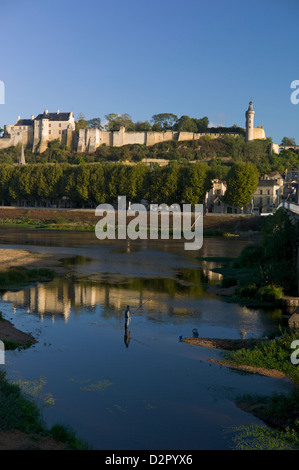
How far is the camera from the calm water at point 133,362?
11.1 metres

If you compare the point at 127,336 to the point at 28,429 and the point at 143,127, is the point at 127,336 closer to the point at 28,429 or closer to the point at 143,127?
the point at 28,429

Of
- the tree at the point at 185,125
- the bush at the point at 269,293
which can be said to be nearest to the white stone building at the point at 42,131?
the tree at the point at 185,125

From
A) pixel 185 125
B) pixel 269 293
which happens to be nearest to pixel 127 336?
pixel 269 293

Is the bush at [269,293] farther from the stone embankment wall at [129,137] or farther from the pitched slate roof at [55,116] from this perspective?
the pitched slate roof at [55,116]

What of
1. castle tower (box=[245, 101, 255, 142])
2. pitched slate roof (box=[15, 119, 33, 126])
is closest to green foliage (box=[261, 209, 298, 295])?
castle tower (box=[245, 101, 255, 142])

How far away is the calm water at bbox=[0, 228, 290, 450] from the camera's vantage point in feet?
36.4

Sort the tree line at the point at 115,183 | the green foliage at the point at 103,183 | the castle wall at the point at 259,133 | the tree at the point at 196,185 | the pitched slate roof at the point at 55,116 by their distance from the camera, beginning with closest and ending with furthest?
1. the tree line at the point at 115,183
2. the tree at the point at 196,185
3. the green foliage at the point at 103,183
4. the castle wall at the point at 259,133
5. the pitched slate roof at the point at 55,116

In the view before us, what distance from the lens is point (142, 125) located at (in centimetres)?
14412

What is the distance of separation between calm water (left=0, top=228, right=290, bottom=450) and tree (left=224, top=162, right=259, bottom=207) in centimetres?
4354

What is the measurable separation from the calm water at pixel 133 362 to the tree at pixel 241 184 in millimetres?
43544

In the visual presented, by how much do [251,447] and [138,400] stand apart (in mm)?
3159

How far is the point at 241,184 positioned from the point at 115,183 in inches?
786
